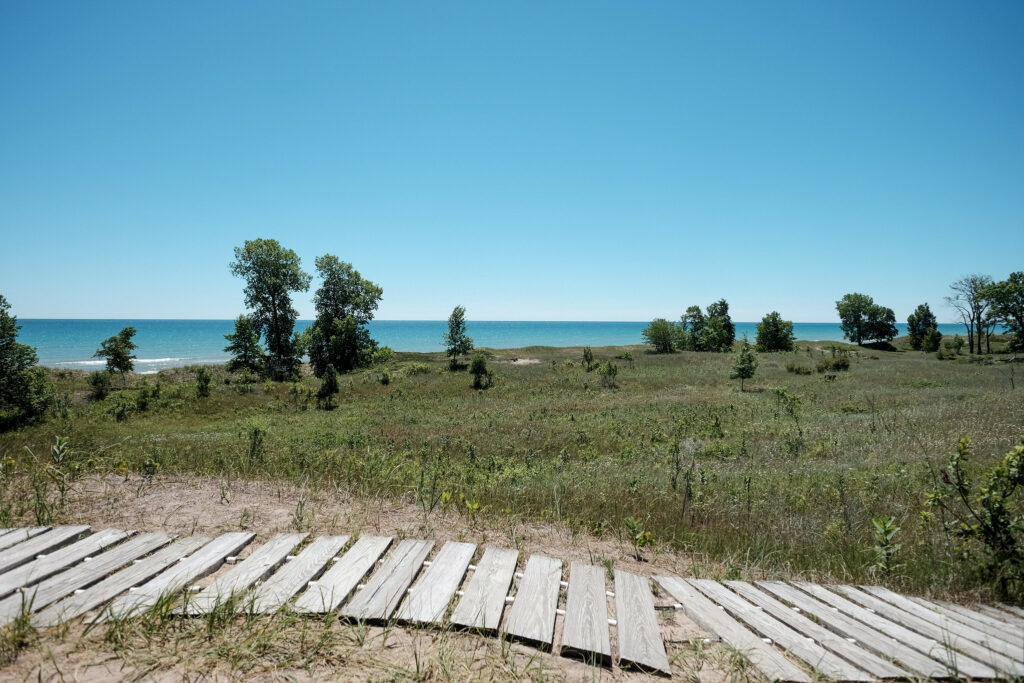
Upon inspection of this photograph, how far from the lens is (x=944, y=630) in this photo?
3197 mm

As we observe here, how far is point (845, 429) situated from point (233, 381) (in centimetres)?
4255

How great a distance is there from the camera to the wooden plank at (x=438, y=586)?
293 centimetres

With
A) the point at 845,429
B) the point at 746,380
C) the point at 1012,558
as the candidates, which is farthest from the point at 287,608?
the point at 746,380

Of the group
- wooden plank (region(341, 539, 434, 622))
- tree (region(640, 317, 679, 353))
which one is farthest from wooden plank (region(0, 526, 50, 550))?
tree (region(640, 317, 679, 353))

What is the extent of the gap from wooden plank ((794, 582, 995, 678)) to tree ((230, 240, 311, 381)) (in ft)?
163

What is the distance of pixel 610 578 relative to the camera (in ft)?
13.0

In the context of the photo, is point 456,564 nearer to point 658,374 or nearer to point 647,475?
point 647,475

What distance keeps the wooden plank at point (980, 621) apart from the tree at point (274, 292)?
164 feet

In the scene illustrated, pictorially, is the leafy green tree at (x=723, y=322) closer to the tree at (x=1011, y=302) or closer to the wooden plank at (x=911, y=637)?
the tree at (x=1011, y=302)

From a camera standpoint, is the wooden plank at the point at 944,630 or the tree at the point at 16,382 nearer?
the wooden plank at the point at 944,630

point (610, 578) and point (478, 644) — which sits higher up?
point (478, 644)

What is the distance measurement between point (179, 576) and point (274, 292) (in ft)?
161

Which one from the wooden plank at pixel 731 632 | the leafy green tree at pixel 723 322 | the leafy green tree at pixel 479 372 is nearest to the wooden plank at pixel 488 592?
the wooden plank at pixel 731 632

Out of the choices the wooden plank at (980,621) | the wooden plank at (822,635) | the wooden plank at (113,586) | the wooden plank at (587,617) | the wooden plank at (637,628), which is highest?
the wooden plank at (113,586)
